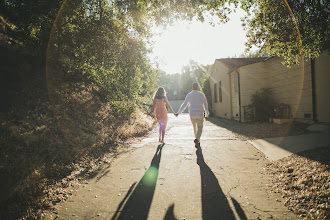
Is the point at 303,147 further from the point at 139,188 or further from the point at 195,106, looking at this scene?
the point at 139,188

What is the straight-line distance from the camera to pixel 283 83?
986cm

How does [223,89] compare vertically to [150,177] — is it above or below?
above

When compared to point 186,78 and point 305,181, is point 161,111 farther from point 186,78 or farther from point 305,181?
point 186,78

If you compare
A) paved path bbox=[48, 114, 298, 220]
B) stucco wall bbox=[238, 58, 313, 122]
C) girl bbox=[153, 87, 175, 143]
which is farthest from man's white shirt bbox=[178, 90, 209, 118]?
stucco wall bbox=[238, 58, 313, 122]

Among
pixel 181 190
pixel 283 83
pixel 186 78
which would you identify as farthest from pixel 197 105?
pixel 186 78

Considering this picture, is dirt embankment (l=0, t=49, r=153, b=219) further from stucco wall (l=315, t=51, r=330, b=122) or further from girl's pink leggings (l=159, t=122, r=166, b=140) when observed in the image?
stucco wall (l=315, t=51, r=330, b=122)

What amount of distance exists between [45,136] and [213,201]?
472 cm

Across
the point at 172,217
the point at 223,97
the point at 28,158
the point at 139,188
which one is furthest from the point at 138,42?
the point at 223,97

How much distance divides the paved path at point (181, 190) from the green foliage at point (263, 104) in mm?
6643

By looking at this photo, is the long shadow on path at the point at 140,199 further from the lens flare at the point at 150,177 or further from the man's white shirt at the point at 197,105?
the man's white shirt at the point at 197,105

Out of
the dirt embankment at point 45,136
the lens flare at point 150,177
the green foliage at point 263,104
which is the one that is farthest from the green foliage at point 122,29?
the green foliage at point 263,104

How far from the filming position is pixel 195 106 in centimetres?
578

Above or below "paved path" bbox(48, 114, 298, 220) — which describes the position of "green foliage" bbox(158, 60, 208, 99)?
above

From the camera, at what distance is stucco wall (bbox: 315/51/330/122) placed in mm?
7102
